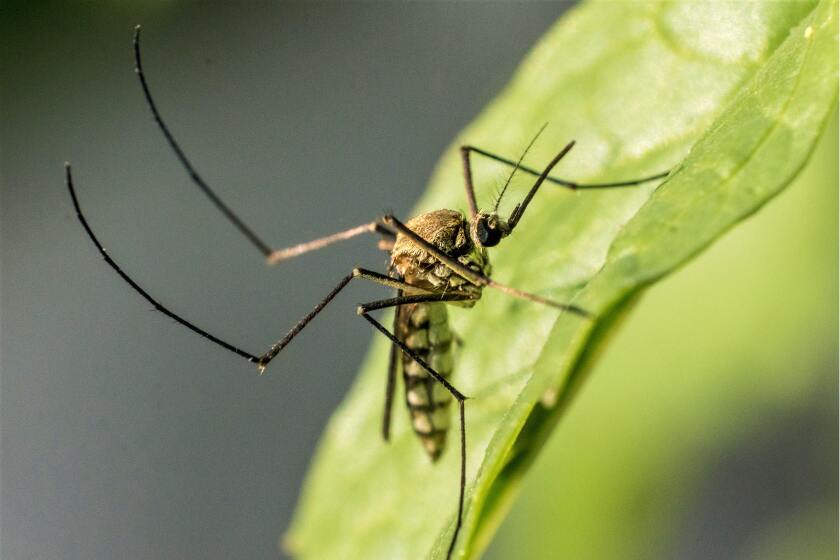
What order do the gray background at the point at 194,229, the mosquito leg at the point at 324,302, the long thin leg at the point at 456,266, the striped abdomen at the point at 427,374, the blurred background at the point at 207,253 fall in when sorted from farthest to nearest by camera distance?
the gray background at the point at 194,229, the blurred background at the point at 207,253, the striped abdomen at the point at 427,374, the mosquito leg at the point at 324,302, the long thin leg at the point at 456,266

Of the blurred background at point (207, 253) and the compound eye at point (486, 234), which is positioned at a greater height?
the blurred background at point (207, 253)

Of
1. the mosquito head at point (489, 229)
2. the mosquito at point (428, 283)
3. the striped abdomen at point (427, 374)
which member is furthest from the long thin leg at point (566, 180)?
the striped abdomen at point (427, 374)

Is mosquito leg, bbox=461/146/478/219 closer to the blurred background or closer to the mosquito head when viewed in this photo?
the mosquito head

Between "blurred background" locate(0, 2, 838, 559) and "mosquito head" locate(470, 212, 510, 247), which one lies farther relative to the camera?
"blurred background" locate(0, 2, 838, 559)

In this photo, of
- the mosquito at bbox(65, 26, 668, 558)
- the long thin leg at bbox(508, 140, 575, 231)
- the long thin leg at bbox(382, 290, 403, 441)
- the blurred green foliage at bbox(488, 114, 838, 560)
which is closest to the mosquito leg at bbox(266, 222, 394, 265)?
the mosquito at bbox(65, 26, 668, 558)

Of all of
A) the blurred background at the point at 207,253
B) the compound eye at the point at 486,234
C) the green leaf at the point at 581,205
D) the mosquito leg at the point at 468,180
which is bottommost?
the green leaf at the point at 581,205

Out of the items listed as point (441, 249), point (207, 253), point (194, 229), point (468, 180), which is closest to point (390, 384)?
point (441, 249)

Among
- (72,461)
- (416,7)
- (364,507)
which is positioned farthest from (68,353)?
(364,507)

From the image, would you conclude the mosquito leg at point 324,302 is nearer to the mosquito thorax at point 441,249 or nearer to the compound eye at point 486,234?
the mosquito thorax at point 441,249
